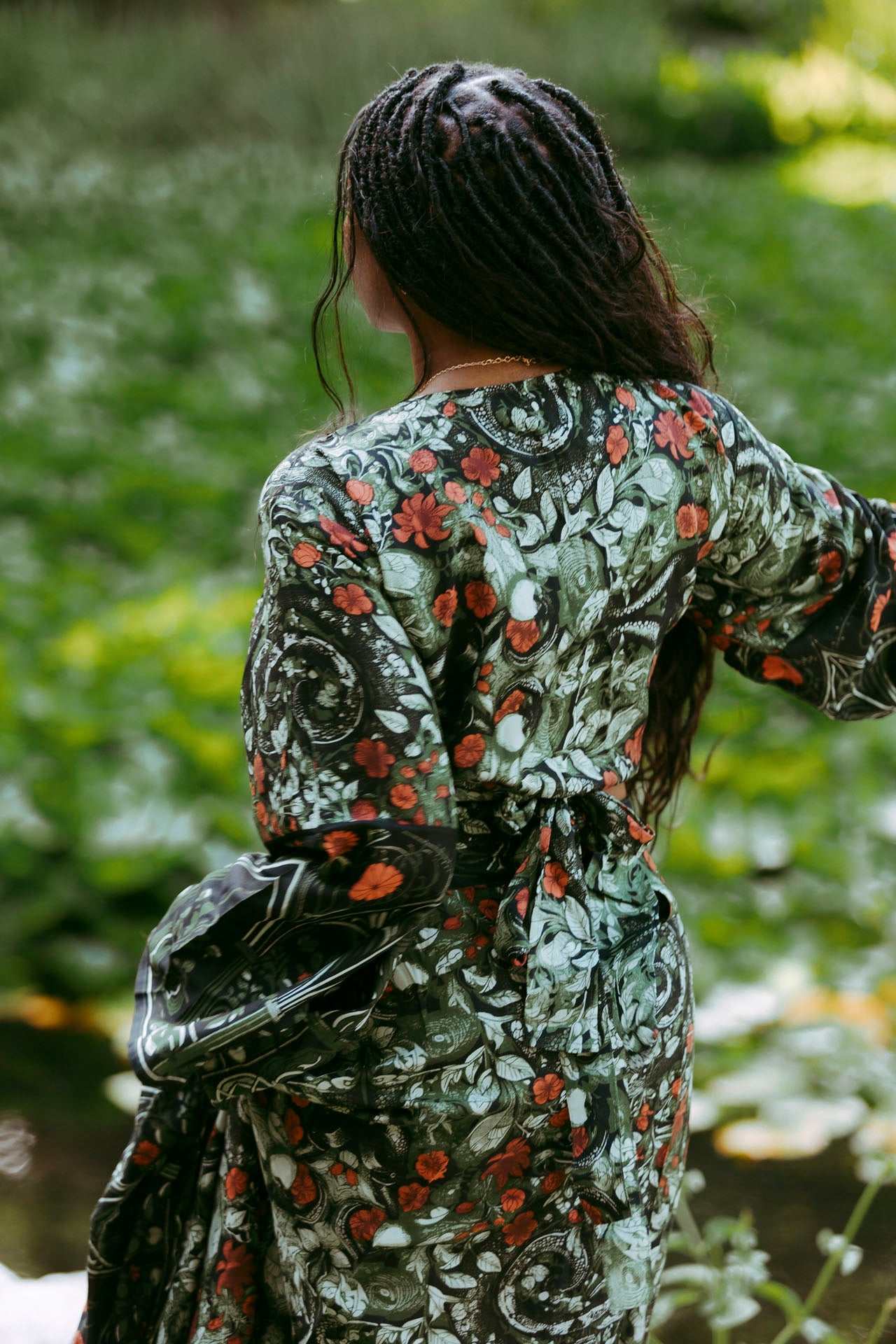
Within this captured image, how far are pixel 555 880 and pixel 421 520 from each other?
0.35 m

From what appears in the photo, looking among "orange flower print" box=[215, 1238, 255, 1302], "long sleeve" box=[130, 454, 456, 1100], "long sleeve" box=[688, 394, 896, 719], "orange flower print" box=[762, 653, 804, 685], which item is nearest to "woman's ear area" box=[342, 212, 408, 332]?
"long sleeve" box=[130, 454, 456, 1100]

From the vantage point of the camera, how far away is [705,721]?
3707 mm

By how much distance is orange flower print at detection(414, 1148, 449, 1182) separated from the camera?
46.0 inches

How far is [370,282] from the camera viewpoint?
1.18 meters

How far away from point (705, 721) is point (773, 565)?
2.39m

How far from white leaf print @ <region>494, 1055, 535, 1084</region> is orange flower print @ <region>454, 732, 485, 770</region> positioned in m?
0.26

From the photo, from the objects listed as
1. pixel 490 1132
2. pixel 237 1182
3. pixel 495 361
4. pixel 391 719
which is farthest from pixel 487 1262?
pixel 495 361

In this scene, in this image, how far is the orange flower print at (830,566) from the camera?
4.52 feet

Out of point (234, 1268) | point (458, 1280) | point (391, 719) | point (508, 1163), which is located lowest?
point (234, 1268)

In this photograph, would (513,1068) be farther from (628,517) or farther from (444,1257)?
(628,517)

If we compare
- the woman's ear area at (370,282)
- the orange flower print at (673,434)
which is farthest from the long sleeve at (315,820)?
the orange flower print at (673,434)

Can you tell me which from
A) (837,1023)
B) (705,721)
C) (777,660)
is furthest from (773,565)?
(705,721)

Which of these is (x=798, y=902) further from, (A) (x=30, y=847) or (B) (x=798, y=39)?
(B) (x=798, y=39)

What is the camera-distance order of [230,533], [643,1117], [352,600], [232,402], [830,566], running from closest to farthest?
1. [352,600]
2. [643,1117]
3. [830,566]
4. [230,533]
5. [232,402]
